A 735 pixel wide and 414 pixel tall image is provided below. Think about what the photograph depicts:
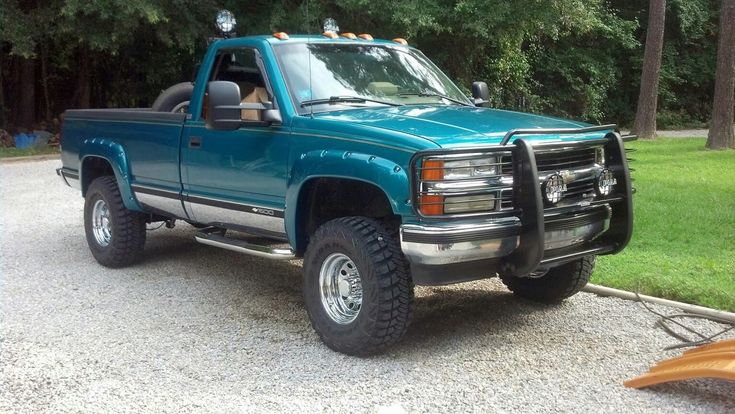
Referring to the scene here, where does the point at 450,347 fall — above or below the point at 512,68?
below

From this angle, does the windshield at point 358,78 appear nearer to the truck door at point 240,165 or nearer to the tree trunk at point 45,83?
the truck door at point 240,165

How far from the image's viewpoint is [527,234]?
461cm

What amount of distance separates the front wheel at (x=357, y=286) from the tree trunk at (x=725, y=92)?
13224 mm

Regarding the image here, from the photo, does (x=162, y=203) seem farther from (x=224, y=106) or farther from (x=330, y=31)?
(x=330, y=31)

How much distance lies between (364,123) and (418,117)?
42 cm

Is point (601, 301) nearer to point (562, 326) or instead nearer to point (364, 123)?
point (562, 326)

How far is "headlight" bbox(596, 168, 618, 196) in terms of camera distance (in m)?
5.12

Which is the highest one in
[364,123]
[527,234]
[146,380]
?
[364,123]

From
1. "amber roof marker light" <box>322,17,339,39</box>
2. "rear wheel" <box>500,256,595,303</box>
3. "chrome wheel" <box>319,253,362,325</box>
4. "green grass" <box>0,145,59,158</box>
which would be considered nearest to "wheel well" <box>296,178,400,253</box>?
"chrome wheel" <box>319,253,362,325</box>

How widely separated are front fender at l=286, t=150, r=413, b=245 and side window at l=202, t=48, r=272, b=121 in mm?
910

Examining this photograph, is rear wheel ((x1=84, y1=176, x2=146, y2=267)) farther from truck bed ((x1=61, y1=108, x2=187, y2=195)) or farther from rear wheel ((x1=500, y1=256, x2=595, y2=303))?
rear wheel ((x1=500, y1=256, x2=595, y2=303))

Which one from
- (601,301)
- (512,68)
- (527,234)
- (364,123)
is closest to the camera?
(527,234)

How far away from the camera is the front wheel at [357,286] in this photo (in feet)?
15.6

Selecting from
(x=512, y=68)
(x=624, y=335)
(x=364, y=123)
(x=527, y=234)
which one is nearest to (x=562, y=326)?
(x=624, y=335)
